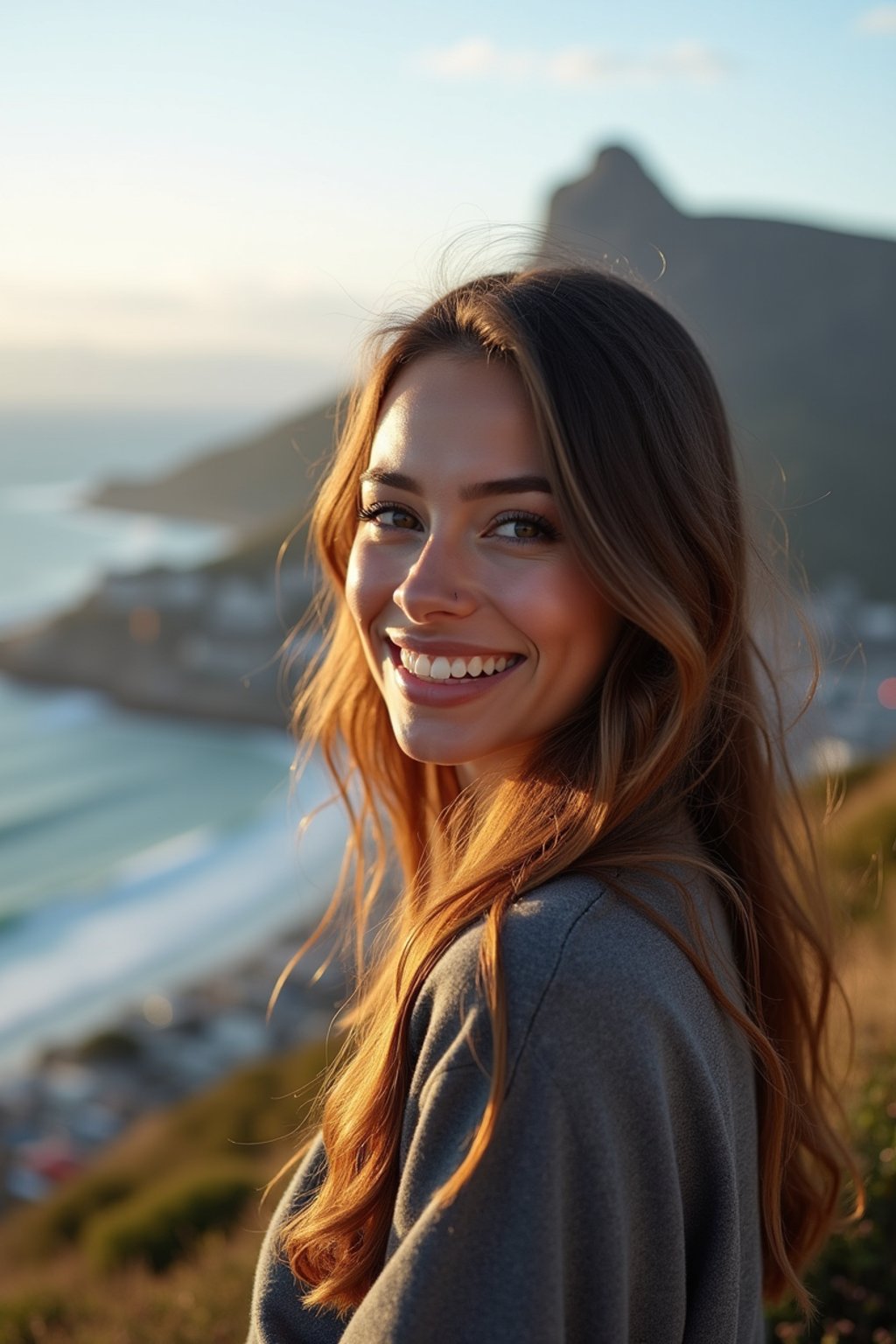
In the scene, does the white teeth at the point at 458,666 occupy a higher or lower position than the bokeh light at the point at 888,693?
higher

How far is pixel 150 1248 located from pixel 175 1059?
14.0 m

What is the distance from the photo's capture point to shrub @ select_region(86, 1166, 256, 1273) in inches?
364

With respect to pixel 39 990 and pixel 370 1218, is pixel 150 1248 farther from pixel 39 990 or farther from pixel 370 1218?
pixel 39 990

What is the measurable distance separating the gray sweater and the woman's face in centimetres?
44

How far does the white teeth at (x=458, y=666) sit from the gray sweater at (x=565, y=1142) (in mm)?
469

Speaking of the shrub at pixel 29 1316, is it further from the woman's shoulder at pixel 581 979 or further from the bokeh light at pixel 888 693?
the bokeh light at pixel 888 693

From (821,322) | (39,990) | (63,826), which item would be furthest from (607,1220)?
(821,322)

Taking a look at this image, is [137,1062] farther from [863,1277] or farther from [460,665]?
[460,665]

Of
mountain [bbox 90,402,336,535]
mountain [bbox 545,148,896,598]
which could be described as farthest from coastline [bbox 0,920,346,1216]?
mountain [bbox 90,402,336,535]

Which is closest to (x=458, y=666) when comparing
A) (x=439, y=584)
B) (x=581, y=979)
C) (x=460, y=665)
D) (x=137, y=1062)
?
(x=460, y=665)

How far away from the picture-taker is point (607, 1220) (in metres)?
1.41

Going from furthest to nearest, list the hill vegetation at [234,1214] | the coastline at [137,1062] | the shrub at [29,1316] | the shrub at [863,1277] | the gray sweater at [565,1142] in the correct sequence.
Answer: the coastline at [137,1062], the shrub at [29,1316], the hill vegetation at [234,1214], the shrub at [863,1277], the gray sweater at [565,1142]

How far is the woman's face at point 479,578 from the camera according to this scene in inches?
74.9

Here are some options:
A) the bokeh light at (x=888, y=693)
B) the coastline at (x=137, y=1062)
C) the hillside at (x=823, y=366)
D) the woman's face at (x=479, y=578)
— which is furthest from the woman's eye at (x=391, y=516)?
the bokeh light at (x=888, y=693)
